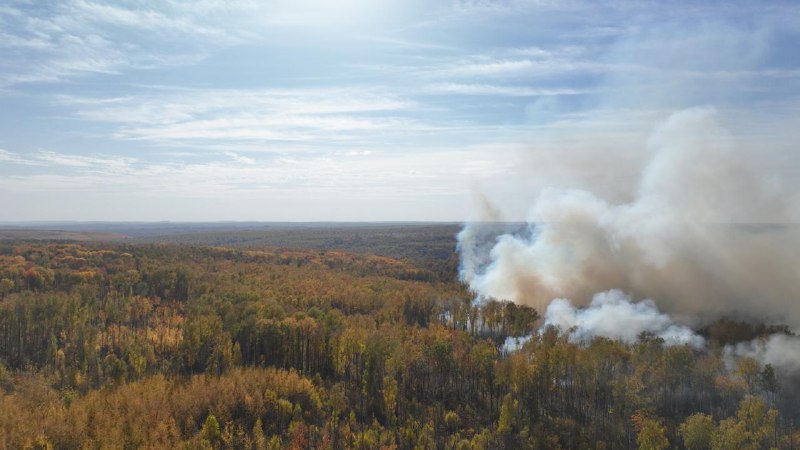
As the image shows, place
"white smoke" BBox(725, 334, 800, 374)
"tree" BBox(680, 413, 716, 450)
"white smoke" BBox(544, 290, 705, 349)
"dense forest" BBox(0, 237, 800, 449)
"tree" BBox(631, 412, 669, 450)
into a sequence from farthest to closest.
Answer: "white smoke" BBox(544, 290, 705, 349) → "white smoke" BBox(725, 334, 800, 374) → "dense forest" BBox(0, 237, 800, 449) → "tree" BBox(680, 413, 716, 450) → "tree" BBox(631, 412, 669, 450)

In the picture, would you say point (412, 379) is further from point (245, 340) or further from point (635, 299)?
point (635, 299)

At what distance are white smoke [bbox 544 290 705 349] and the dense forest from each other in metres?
4.62

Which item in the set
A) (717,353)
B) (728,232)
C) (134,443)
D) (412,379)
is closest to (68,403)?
(134,443)

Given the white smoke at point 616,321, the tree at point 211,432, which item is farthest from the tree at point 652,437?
the tree at point 211,432

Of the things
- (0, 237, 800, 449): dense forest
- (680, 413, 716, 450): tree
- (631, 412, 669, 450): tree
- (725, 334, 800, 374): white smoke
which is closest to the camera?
(631, 412, 669, 450): tree

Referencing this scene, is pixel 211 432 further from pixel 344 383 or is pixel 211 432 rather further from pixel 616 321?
pixel 616 321

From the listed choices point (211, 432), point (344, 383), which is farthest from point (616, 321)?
point (211, 432)

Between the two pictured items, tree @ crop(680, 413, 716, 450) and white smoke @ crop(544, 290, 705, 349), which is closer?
tree @ crop(680, 413, 716, 450)

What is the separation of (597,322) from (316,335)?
213 ft

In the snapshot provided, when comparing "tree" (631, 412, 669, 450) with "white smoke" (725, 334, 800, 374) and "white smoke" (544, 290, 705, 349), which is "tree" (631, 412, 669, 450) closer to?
"white smoke" (544, 290, 705, 349)

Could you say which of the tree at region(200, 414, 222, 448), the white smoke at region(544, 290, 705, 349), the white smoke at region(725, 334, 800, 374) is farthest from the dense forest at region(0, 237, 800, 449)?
the white smoke at region(544, 290, 705, 349)

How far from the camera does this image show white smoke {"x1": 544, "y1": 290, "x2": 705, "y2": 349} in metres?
109

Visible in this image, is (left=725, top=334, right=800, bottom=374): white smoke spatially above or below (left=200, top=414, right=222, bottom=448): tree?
above

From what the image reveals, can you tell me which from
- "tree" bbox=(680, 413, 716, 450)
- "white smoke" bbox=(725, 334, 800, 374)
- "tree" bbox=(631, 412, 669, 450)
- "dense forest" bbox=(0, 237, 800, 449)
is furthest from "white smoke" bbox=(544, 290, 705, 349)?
"tree" bbox=(631, 412, 669, 450)
